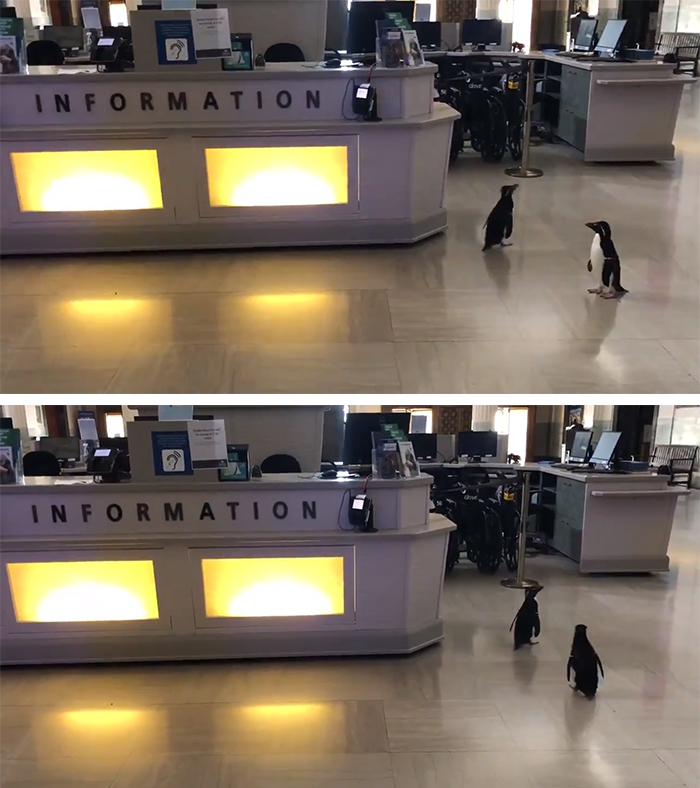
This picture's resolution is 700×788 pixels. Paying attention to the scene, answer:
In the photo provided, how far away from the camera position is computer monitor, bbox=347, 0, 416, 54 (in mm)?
7344

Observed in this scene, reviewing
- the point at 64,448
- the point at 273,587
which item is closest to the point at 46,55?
the point at 64,448

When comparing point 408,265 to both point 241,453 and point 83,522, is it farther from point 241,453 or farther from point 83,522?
point 83,522

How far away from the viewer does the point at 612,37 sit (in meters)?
8.02

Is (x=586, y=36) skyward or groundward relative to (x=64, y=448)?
skyward

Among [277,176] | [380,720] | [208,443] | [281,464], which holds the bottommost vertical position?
[380,720]

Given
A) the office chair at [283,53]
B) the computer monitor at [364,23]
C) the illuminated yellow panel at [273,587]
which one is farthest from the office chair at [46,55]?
the illuminated yellow panel at [273,587]

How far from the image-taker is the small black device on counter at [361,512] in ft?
17.2

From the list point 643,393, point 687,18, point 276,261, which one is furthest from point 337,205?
point 687,18

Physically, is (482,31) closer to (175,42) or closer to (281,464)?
(175,42)

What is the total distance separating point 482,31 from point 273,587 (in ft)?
24.1

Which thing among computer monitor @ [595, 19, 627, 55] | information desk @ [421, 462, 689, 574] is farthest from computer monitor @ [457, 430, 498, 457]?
computer monitor @ [595, 19, 627, 55]

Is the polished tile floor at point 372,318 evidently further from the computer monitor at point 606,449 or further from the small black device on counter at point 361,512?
the computer monitor at point 606,449

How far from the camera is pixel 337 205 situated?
5508 millimetres

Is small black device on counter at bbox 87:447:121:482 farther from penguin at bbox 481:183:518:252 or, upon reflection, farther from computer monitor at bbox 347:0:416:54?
computer monitor at bbox 347:0:416:54
